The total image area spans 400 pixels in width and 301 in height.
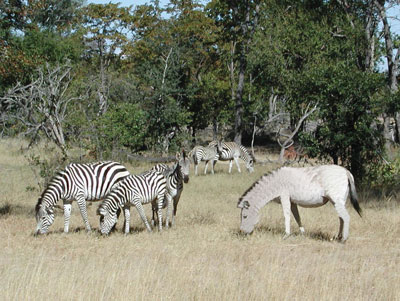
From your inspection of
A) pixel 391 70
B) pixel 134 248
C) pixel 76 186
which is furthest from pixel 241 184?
pixel 134 248

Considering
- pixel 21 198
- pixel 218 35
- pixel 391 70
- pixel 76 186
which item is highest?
pixel 218 35

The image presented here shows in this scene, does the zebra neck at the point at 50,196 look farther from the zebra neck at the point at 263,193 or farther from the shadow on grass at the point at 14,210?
the zebra neck at the point at 263,193

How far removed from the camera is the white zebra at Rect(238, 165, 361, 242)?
392 inches

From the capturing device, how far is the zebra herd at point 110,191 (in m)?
10.7

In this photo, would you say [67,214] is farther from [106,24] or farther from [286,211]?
[106,24]

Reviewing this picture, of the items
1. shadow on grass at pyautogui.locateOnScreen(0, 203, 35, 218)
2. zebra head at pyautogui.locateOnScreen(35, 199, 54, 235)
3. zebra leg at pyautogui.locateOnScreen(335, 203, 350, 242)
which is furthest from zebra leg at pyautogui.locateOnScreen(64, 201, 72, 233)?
zebra leg at pyautogui.locateOnScreen(335, 203, 350, 242)

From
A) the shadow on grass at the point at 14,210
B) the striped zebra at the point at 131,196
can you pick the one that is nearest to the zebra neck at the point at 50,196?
the striped zebra at the point at 131,196

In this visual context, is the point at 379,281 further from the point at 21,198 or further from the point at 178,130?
the point at 178,130

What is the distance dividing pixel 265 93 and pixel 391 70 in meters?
18.4

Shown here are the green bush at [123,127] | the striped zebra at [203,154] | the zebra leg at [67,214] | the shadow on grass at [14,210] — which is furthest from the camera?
the striped zebra at [203,154]

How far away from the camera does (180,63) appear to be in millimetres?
33406

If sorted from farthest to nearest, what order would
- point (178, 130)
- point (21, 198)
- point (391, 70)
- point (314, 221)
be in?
point (178, 130), point (391, 70), point (21, 198), point (314, 221)

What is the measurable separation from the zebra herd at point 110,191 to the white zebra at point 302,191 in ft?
5.82

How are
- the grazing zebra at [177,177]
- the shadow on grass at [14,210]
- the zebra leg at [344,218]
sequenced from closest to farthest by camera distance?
1. the zebra leg at [344,218]
2. the grazing zebra at [177,177]
3. the shadow on grass at [14,210]
